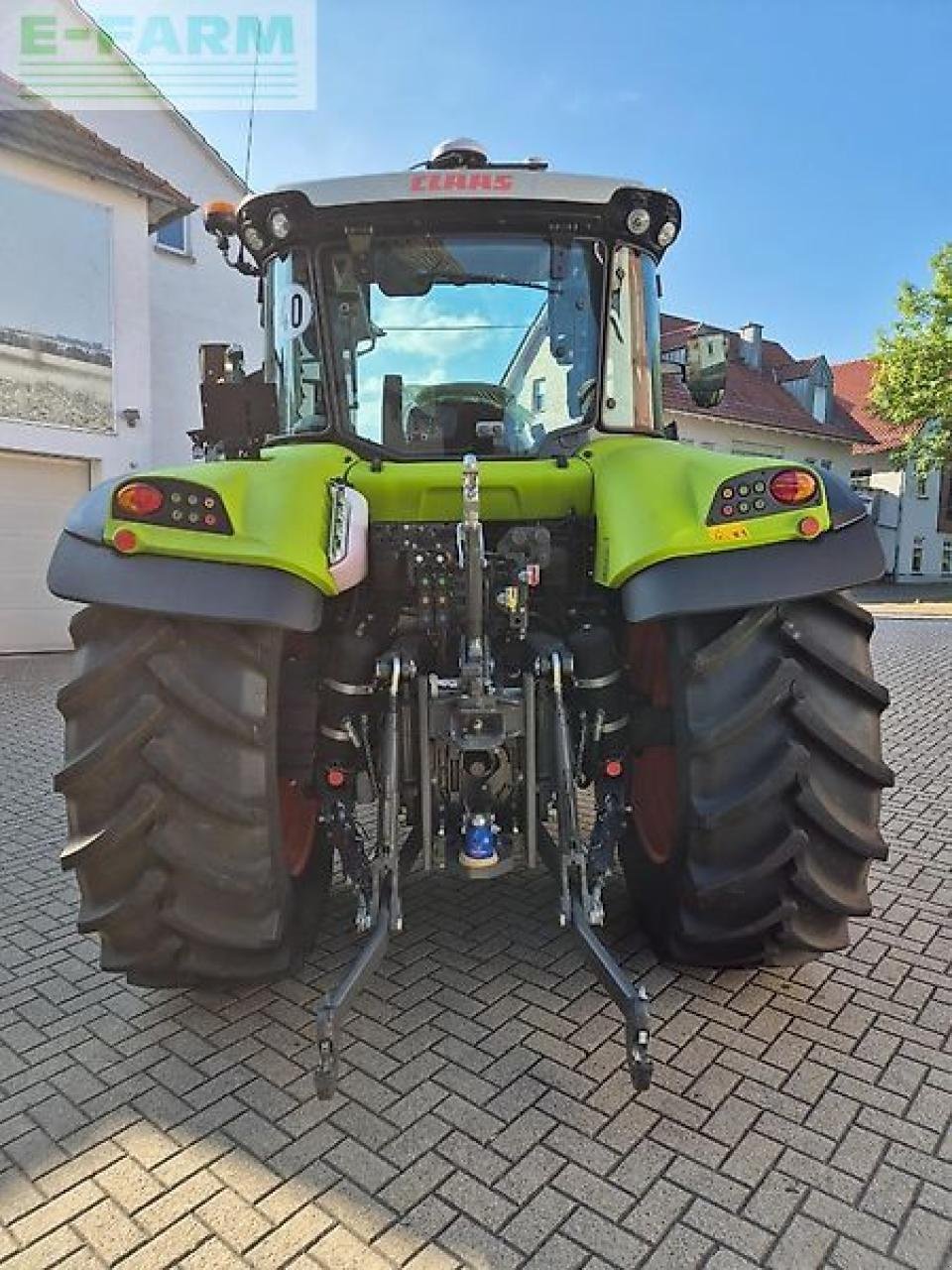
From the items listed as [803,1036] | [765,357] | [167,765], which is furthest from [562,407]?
[765,357]

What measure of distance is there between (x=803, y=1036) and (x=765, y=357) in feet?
114

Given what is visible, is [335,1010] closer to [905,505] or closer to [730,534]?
[730,534]

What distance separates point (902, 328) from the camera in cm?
2592

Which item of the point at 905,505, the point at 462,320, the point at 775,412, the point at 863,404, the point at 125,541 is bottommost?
the point at 125,541

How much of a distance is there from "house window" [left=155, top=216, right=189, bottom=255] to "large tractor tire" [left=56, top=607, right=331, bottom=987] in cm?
1346

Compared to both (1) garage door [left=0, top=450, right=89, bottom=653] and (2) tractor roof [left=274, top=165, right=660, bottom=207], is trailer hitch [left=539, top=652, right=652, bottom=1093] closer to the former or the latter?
(2) tractor roof [left=274, top=165, right=660, bottom=207]

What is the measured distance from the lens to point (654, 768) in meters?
3.03

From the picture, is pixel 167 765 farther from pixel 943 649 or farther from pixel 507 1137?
pixel 943 649

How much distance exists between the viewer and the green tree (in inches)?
984

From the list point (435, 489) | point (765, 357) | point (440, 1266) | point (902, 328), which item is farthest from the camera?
point (765, 357)

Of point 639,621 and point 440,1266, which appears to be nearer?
point 440,1266

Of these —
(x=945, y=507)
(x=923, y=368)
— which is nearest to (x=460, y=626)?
(x=923, y=368)

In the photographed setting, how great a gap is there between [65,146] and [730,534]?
438 inches

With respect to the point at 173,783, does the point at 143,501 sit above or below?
above
